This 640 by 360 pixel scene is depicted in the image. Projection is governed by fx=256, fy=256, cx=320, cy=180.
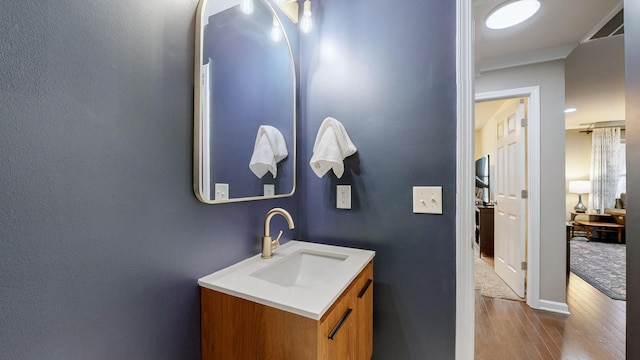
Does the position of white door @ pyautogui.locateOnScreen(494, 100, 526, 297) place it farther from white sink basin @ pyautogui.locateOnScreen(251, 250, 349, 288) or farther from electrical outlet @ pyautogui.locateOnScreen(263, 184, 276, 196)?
electrical outlet @ pyautogui.locateOnScreen(263, 184, 276, 196)

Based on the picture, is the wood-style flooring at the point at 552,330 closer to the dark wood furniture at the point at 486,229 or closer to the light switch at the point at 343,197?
the dark wood furniture at the point at 486,229

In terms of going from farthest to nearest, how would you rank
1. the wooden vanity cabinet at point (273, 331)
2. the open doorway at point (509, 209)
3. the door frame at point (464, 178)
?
the open doorway at point (509, 209)
the door frame at point (464, 178)
the wooden vanity cabinet at point (273, 331)

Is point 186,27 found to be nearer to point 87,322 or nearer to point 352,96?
point 352,96

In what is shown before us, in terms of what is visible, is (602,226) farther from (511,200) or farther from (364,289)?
(364,289)

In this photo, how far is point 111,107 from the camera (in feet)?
2.21

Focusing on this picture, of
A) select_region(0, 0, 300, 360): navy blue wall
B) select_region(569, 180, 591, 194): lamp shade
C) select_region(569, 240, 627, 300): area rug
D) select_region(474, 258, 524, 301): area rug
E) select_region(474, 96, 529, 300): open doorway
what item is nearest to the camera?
select_region(0, 0, 300, 360): navy blue wall

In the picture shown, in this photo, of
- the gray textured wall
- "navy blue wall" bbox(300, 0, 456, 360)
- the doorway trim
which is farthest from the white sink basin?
the doorway trim

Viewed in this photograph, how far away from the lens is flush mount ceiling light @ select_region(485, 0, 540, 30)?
1715 millimetres

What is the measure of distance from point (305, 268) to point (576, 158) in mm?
7375

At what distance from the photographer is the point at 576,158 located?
572 centimetres

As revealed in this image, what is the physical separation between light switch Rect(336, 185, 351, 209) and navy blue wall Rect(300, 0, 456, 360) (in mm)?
32

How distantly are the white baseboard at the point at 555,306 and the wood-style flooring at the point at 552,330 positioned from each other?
5cm

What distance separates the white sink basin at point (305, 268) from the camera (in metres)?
1.17

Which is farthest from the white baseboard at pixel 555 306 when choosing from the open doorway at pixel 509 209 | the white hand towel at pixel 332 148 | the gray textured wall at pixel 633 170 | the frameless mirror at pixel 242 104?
the frameless mirror at pixel 242 104
